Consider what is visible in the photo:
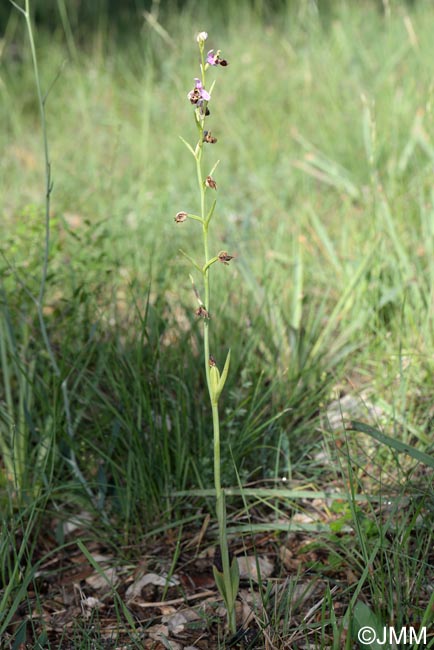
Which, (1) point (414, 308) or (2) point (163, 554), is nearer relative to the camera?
(2) point (163, 554)

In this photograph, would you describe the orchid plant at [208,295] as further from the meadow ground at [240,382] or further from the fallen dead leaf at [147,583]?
the fallen dead leaf at [147,583]

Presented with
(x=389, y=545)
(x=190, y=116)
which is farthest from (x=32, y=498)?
(x=190, y=116)

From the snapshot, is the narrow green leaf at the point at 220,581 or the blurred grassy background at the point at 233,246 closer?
the narrow green leaf at the point at 220,581

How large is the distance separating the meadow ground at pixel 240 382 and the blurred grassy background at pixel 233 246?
14mm

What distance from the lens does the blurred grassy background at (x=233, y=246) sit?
1895 mm

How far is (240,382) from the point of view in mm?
2074

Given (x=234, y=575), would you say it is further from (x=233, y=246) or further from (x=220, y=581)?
(x=233, y=246)

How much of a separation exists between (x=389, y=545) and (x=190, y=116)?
2.86 metres

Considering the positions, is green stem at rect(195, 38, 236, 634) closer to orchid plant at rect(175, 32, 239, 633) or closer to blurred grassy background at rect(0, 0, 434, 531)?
orchid plant at rect(175, 32, 239, 633)

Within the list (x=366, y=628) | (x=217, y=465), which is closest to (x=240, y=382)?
(x=217, y=465)

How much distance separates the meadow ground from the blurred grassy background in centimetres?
1

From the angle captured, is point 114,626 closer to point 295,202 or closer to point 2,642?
point 2,642

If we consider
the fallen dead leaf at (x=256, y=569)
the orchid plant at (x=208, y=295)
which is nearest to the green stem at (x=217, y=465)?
the orchid plant at (x=208, y=295)

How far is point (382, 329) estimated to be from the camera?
2217 mm
